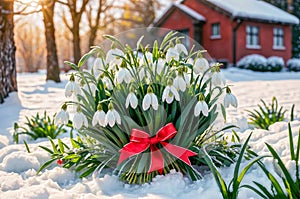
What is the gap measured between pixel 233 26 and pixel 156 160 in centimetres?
1732

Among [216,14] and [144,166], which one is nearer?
[144,166]

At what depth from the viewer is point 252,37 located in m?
19.9

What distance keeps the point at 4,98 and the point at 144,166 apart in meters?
5.11

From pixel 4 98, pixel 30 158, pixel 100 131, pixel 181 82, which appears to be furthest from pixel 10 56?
pixel 181 82

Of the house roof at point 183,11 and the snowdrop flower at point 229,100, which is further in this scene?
the house roof at point 183,11

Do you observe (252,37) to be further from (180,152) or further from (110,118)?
(110,118)

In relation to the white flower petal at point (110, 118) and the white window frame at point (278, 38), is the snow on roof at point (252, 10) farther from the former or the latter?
the white flower petal at point (110, 118)

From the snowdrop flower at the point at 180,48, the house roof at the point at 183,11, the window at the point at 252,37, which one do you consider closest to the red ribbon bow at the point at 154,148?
the snowdrop flower at the point at 180,48

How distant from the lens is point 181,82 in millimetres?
2373

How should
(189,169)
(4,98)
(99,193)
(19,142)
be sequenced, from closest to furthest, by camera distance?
(99,193), (189,169), (19,142), (4,98)

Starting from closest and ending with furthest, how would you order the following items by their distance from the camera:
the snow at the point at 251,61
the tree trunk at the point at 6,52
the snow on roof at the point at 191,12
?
the tree trunk at the point at 6,52 < the snow at the point at 251,61 < the snow on roof at the point at 191,12

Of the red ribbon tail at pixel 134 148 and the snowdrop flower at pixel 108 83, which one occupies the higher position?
the snowdrop flower at pixel 108 83

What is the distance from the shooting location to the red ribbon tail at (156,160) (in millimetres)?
2449

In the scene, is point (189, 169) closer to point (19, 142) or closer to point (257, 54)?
point (19, 142)
